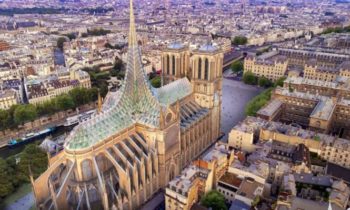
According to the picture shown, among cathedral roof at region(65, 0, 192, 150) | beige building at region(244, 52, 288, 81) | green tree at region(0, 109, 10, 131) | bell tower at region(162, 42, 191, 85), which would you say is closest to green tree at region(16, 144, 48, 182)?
cathedral roof at region(65, 0, 192, 150)

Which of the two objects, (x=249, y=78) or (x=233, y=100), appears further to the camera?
(x=249, y=78)

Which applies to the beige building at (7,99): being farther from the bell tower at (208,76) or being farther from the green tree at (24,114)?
the bell tower at (208,76)

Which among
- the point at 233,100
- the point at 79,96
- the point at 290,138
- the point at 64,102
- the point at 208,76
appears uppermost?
the point at 208,76

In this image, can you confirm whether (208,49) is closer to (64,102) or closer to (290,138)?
(290,138)

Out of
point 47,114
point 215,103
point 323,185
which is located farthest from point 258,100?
point 47,114

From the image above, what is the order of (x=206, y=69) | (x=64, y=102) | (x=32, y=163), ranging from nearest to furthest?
(x=32, y=163) < (x=206, y=69) < (x=64, y=102)

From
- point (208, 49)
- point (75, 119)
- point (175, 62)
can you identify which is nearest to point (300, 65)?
point (208, 49)

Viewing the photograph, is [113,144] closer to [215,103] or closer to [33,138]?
[215,103]
